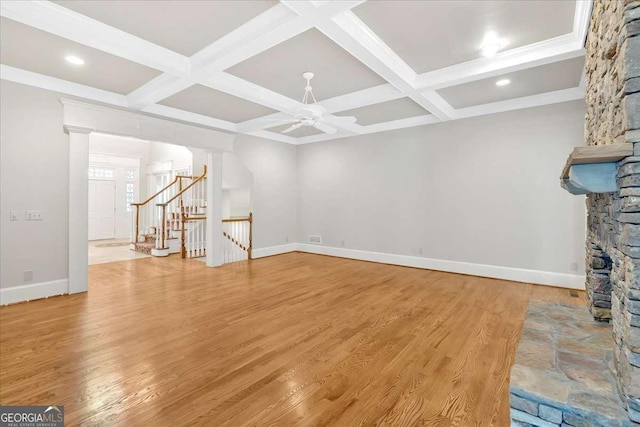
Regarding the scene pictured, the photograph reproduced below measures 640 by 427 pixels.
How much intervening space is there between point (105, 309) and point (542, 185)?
6.49 m

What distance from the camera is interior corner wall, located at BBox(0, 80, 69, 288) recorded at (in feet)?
12.4

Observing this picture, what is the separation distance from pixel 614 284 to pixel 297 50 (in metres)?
3.38

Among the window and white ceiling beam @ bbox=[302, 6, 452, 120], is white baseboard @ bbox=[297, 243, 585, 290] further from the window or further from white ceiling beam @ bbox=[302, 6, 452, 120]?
the window

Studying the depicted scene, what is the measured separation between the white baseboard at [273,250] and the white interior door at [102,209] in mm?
6173

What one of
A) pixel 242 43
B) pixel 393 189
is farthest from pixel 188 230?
pixel 242 43

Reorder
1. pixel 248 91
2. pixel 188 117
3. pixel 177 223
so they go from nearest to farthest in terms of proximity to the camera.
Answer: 1. pixel 248 91
2. pixel 188 117
3. pixel 177 223

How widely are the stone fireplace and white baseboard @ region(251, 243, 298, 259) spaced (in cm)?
566

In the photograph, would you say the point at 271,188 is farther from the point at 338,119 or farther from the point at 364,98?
the point at 338,119

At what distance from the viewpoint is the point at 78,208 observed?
171 inches

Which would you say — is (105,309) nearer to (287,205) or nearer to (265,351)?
(265,351)

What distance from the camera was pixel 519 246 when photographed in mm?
4891

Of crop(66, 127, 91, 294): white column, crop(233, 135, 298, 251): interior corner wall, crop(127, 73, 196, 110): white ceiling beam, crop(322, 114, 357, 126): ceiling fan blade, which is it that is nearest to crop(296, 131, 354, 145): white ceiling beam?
crop(233, 135, 298, 251): interior corner wall

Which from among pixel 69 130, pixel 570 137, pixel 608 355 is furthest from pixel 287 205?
pixel 608 355

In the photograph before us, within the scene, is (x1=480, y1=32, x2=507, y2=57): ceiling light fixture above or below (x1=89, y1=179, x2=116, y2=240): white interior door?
above
